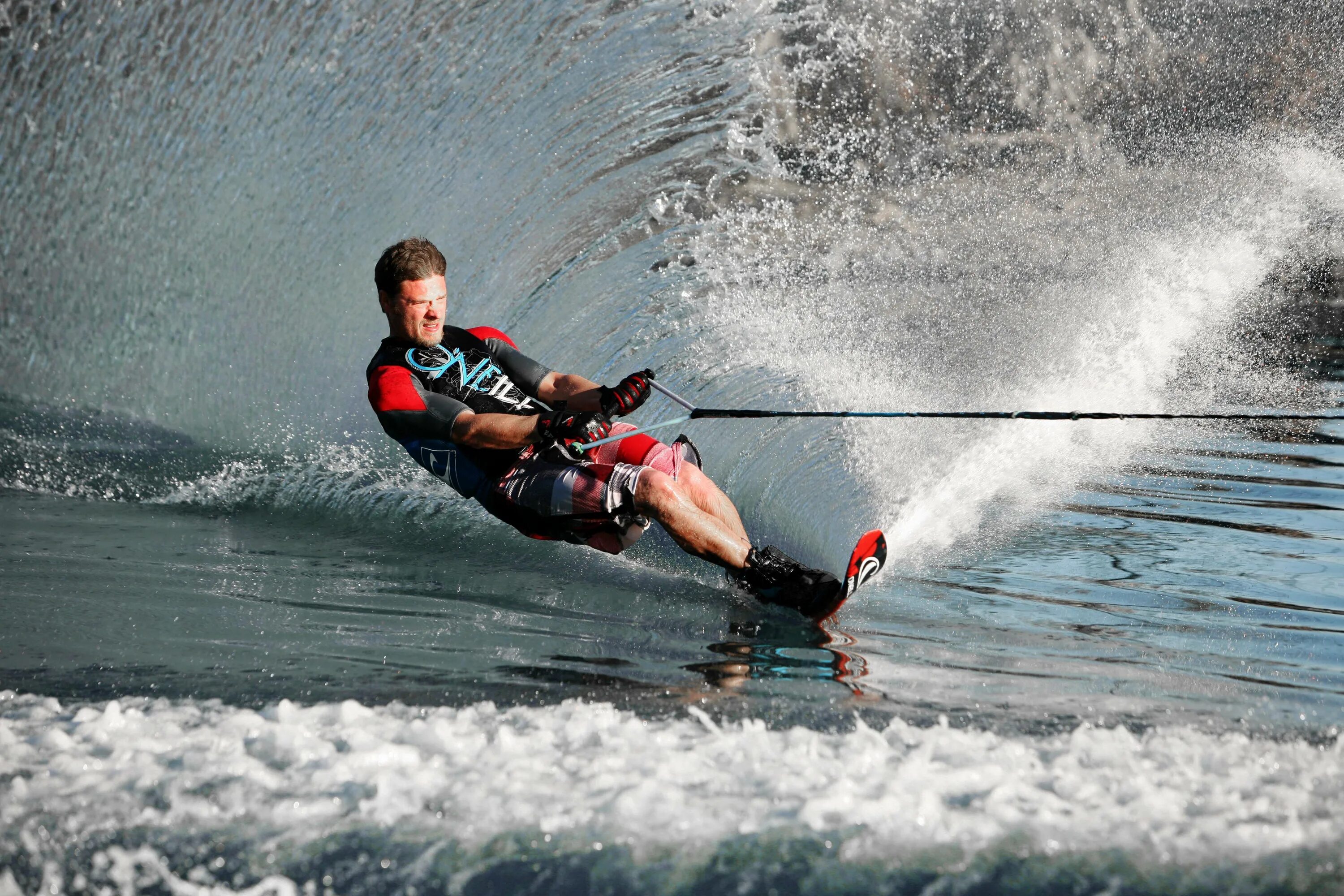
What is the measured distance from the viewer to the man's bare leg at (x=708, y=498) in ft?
11.8

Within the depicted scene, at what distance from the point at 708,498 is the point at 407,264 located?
1.14 m

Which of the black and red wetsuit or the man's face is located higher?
the man's face

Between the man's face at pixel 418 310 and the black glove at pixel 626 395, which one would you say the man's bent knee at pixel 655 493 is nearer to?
the black glove at pixel 626 395

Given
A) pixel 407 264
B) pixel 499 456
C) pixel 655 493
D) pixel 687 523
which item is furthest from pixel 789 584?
pixel 407 264

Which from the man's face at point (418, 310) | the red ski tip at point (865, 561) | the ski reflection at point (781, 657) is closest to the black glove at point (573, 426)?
the man's face at point (418, 310)

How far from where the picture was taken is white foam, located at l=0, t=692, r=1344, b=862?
192 cm

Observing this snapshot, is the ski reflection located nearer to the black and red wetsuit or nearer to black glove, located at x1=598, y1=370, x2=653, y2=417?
the black and red wetsuit

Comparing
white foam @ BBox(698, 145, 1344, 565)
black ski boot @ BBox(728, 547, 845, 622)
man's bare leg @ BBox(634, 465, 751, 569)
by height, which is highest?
white foam @ BBox(698, 145, 1344, 565)

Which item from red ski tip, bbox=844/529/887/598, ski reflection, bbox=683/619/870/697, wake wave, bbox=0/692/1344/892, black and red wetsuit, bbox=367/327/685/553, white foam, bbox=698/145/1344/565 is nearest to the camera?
wake wave, bbox=0/692/1344/892

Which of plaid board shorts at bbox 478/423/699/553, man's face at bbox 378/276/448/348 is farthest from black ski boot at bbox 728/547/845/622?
man's face at bbox 378/276/448/348

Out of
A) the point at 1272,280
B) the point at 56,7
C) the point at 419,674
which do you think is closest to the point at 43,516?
the point at 419,674

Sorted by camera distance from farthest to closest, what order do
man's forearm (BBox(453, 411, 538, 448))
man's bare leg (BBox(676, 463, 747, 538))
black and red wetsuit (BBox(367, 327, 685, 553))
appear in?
man's bare leg (BBox(676, 463, 747, 538))
black and red wetsuit (BBox(367, 327, 685, 553))
man's forearm (BBox(453, 411, 538, 448))

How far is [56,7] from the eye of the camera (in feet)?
21.7

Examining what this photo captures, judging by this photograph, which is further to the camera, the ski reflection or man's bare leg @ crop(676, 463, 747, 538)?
man's bare leg @ crop(676, 463, 747, 538)
